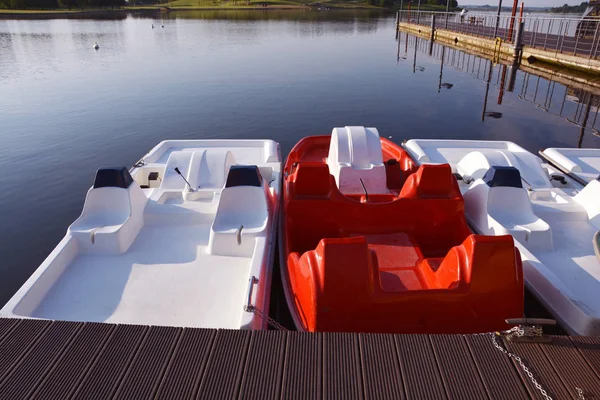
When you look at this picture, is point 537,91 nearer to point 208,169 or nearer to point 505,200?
point 505,200

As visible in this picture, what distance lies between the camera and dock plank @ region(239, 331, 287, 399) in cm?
285

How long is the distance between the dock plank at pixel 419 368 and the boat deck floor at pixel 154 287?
1.76 metres

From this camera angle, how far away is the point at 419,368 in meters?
3.03

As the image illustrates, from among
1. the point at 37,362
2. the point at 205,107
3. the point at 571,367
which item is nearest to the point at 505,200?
the point at 571,367

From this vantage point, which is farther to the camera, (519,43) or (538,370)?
(519,43)

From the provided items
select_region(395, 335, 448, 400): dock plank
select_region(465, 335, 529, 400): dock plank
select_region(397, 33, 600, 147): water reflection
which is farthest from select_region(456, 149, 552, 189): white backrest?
select_region(397, 33, 600, 147): water reflection

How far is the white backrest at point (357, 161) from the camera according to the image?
7039 millimetres

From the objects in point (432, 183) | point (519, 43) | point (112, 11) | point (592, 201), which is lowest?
point (592, 201)

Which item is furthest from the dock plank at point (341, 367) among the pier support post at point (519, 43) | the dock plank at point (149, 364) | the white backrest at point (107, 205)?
the pier support post at point (519, 43)

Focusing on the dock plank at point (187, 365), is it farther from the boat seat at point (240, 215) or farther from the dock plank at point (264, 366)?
the boat seat at point (240, 215)

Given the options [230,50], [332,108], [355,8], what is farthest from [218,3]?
[332,108]

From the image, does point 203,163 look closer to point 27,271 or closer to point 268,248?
point 268,248

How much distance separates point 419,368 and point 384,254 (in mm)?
2460

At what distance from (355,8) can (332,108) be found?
77479 millimetres
